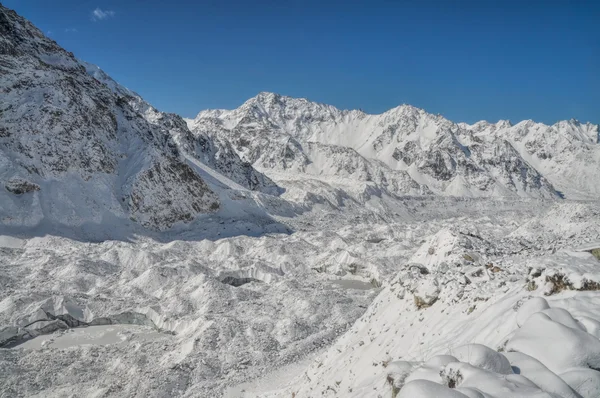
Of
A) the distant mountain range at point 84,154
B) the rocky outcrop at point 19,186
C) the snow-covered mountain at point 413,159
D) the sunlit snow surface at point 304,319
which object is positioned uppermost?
the snow-covered mountain at point 413,159

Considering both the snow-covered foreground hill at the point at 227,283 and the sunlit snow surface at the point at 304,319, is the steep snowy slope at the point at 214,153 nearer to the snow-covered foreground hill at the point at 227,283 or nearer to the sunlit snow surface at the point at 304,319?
the snow-covered foreground hill at the point at 227,283

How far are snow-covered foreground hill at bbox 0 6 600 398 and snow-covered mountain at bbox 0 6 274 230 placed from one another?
0.79 feet

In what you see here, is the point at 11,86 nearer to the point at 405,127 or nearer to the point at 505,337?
the point at 505,337

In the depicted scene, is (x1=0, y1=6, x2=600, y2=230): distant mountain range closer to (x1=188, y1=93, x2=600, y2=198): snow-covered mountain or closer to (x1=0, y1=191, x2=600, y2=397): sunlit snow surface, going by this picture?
(x1=0, y1=191, x2=600, y2=397): sunlit snow surface

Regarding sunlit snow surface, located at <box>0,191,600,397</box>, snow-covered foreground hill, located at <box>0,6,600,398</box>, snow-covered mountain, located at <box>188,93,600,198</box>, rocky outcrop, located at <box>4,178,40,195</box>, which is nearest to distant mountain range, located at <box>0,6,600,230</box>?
rocky outcrop, located at <box>4,178,40,195</box>

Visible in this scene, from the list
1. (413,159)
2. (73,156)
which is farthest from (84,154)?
(413,159)

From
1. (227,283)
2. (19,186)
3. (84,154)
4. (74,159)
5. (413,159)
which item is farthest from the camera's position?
(413,159)

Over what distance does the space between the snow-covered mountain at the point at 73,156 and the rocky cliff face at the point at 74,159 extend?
0.40ft

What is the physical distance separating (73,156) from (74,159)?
48 centimetres

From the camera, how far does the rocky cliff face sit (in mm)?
Answer: 50406

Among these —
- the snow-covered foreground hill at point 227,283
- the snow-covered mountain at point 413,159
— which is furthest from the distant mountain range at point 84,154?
the snow-covered mountain at point 413,159

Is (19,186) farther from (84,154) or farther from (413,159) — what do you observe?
(413,159)

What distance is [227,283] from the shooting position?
3578cm

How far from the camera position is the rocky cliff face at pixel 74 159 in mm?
50406
